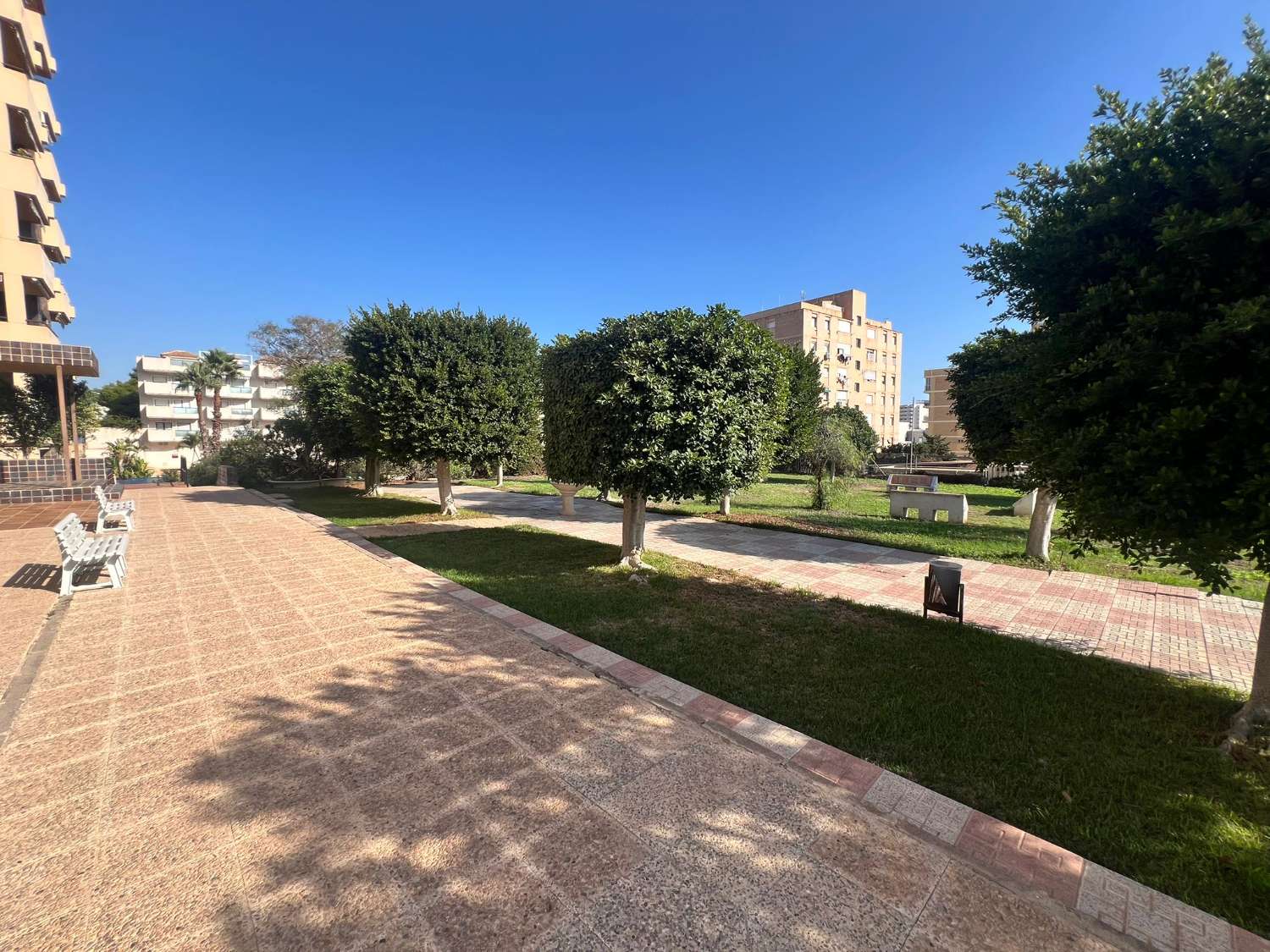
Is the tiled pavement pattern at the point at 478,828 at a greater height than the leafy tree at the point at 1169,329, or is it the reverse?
the leafy tree at the point at 1169,329

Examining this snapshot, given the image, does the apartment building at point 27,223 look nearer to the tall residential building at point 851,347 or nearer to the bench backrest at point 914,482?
the bench backrest at point 914,482

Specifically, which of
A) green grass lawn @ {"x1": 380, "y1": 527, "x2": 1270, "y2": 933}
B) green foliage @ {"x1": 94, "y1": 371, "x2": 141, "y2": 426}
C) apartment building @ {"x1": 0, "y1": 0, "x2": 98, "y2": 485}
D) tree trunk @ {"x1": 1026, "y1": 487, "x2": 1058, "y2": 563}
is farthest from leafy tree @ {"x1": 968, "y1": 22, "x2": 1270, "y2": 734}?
green foliage @ {"x1": 94, "y1": 371, "x2": 141, "y2": 426}

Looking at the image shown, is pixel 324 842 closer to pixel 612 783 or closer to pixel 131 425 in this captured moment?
pixel 612 783

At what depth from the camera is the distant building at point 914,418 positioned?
6080 cm

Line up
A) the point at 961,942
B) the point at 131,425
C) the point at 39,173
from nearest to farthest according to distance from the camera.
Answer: the point at 961,942 < the point at 39,173 < the point at 131,425

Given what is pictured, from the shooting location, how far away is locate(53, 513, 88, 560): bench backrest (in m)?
6.39

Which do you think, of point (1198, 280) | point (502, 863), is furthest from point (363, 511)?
point (1198, 280)

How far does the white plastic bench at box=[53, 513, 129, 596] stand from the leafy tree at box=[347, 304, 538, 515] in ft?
20.2

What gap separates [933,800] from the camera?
9.43 feet

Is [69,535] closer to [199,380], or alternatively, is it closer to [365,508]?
[365,508]

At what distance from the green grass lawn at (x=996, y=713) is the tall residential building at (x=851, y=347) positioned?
5139 cm

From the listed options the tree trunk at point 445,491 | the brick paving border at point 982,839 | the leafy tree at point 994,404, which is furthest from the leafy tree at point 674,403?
the tree trunk at point 445,491

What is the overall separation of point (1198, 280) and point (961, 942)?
3.87 m

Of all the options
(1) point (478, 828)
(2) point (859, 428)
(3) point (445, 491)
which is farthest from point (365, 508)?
(2) point (859, 428)
